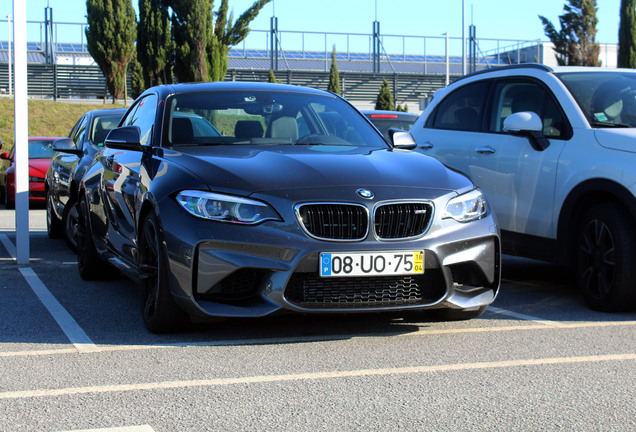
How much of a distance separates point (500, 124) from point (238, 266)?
3472 mm

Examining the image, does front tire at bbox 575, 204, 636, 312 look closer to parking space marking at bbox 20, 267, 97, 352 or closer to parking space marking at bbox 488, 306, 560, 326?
parking space marking at bbox 488, 306, 560, 326

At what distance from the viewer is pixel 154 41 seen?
105 ft

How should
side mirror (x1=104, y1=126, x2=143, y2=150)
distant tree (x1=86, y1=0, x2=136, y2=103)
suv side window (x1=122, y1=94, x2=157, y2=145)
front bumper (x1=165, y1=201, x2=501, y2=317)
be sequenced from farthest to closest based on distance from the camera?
distant tree (x1=86, y1=0, x2=136, y2=103) < suv side window (x1=122, y1=94, x2=157, y2=145) < side mirror (x1=104, y1=126, x2=143, y2=150) < front bumper (x1=165, y1=201, x2=501, y2=317)

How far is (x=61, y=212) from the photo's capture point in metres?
9.88

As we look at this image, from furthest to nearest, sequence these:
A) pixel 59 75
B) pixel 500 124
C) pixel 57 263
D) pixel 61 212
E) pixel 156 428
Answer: pixel 59 75, pixel 61 212, pixel 57 263, pixel 500 124, pixel 156 428

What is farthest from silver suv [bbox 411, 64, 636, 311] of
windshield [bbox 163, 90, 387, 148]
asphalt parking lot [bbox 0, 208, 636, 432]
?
windshield [bbox 163, 90, 387, 148]

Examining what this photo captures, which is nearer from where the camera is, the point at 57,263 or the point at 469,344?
the point at 469,344

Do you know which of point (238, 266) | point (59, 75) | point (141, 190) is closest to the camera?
point (238, 266)

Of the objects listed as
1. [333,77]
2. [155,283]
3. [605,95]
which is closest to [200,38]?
[333,77]

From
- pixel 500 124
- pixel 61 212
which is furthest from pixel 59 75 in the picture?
pixel 500 124

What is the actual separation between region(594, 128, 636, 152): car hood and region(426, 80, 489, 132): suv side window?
153 cm

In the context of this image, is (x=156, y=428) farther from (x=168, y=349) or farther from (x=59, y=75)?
(x=59, y=75)

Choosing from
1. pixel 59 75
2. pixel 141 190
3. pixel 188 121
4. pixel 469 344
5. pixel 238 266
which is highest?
pixel 59 75

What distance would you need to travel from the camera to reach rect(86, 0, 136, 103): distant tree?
32719mm
